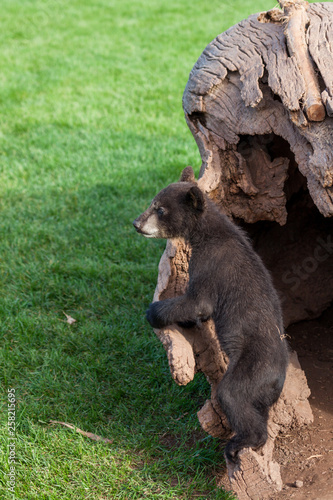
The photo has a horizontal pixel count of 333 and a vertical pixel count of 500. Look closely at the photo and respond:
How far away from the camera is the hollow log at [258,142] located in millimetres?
3408

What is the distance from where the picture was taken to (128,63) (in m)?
10.7

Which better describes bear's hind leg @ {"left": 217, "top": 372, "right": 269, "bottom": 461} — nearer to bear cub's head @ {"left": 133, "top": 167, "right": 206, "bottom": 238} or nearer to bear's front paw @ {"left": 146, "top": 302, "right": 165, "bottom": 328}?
bear's front paw @ {"left": 146, "top": 302, "right": 165, "bottom": 328}

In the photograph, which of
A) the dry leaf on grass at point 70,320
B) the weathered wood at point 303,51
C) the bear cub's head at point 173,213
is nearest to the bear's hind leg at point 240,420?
the bear cub's head at point 173,213

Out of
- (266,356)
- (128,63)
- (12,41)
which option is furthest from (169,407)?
(12,41)

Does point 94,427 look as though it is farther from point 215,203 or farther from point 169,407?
point 215,203

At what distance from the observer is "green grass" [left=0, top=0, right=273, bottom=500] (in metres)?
3.61

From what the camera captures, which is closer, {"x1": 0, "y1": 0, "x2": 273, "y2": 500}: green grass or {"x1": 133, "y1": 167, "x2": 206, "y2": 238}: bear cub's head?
{"x1": 0, "y1": 0, "x2": 273, "y2": 500}: green grass

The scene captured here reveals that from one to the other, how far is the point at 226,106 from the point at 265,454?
2329mm

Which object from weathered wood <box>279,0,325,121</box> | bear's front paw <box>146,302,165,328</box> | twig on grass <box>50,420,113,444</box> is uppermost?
weathered wood <box>279,0,325,121</box>

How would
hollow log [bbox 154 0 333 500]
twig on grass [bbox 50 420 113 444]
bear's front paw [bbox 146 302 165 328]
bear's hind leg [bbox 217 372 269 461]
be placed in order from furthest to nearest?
twig on grass [bbox 50 420 113 444], bear's front paw [bbox 146 302 165 328], hollow log [bbox 154 0 333 500], bear's hind leg [bbox 217 372 269 461]

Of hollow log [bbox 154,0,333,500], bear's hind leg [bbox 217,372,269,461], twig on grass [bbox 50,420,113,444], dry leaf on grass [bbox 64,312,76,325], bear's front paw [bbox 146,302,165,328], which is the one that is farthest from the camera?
dry leaf on grass [bbox 64,312,76,325]

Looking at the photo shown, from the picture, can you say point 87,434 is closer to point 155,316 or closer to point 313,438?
point 155,316

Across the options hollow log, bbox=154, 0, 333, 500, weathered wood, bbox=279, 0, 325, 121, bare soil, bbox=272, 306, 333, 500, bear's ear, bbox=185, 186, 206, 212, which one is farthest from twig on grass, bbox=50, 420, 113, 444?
weathered wood, bbox=279, 0, 325, 121

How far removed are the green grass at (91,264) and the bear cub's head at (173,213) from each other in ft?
3.95
